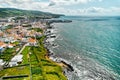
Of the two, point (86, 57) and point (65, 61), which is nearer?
point (65, 61)

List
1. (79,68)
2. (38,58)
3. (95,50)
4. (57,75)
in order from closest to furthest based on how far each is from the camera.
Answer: (57,75)
(79,68)
(38,58)
(95,50)

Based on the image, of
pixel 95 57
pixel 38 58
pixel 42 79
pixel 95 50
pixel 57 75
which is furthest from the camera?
pixel 95 50

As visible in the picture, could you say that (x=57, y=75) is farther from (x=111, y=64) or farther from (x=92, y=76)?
(x=111, y=64)

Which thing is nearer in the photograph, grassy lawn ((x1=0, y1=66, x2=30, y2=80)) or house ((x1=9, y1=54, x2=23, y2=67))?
grassy lawn ((x1=0, y1=66, x2=30, y2=80))

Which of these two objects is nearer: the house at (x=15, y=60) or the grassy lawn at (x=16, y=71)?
the grassy lawn at (x=16, y=71)

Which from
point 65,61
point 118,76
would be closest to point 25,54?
point 65,61

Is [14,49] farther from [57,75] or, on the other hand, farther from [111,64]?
[111,64]

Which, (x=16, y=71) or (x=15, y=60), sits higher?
(x=15, y=60)

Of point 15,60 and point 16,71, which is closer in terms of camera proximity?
point 16,71

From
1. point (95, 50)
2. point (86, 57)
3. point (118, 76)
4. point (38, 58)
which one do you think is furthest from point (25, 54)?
point (118, 76)
